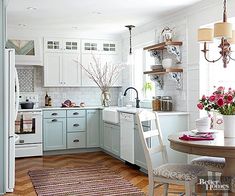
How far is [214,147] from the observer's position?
2.64m

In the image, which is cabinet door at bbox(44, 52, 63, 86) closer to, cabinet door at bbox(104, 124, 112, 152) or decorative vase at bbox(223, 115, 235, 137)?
cabinet door at bbox(104, 124, 112, 152)

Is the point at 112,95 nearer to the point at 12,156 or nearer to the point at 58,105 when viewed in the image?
the point at 58,105

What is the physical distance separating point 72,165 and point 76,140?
3.54 feet

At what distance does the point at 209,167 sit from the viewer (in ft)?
11.2

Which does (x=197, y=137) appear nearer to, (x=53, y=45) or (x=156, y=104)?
(x=156, y=104)

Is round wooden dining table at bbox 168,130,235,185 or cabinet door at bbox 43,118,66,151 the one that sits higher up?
round wooden dining table at bbox 168,130,235,185

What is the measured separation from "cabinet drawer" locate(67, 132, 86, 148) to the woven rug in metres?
1.29

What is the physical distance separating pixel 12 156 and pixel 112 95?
3690mm

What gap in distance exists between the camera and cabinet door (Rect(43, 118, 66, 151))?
6594 mm

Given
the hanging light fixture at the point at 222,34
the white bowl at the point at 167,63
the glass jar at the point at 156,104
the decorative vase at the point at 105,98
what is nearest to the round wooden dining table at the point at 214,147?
the hanging light fixture at the point at 222,34

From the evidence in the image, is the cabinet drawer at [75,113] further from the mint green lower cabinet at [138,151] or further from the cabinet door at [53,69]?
the mint green lower cabinet at [138,151]

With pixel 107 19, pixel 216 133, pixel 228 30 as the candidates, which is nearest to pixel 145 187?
pixel 216 133

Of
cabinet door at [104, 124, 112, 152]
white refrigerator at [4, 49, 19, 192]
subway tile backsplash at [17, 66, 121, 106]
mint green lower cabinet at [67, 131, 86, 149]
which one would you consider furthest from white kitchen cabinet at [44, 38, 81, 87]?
white refrigerator at [4, 49, 19, 192]

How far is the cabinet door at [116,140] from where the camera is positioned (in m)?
6.00
